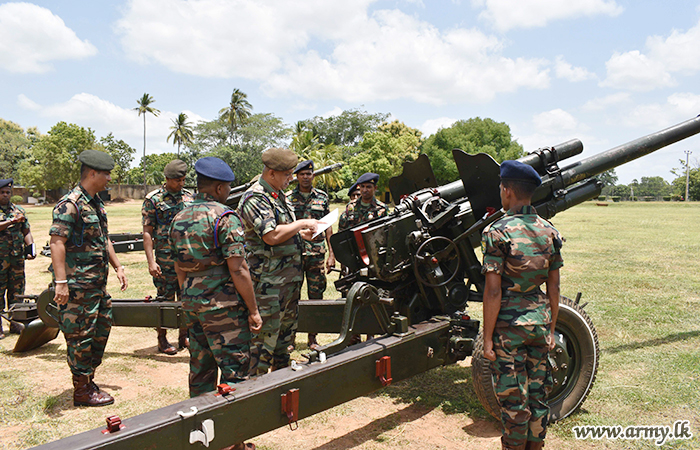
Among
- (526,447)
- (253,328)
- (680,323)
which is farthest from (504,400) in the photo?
(680,323)

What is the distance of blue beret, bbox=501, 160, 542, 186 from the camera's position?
108 inches

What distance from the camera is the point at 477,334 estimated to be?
12.6 ft

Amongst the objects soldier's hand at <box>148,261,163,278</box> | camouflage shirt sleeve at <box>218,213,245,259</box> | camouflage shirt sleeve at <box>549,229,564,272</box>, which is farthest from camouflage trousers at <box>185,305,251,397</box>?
soldier's hand at <box>148,261,163,278</box>

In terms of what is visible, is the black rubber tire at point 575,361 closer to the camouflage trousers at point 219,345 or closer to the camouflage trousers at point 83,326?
the camouflage trousers at point 219,345

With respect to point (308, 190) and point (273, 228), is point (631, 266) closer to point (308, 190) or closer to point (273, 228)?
point (308, 190)

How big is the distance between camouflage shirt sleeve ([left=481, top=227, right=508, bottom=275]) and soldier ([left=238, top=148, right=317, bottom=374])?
1.21 meters

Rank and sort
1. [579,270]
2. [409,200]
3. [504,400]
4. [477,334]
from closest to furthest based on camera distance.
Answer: [504,400] < [477,334] < [409,200] < [579,270]

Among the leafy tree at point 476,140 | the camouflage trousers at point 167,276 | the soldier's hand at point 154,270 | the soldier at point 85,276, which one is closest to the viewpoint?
the soldier at point 85,276

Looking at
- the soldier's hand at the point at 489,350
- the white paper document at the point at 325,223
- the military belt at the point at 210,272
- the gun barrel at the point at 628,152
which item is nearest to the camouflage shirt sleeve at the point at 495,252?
the soldier's hand at the point at 489,350

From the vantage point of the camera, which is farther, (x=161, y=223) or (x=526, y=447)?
(x=161, y=223)

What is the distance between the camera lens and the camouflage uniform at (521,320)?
2.70 m

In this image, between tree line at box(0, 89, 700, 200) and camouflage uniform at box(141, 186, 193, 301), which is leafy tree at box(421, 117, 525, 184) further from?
camouflage uniform at box(141, 186, 193, 301)

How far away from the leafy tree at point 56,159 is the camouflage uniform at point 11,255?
45.1 metres

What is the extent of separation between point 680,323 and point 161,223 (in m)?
6.48
